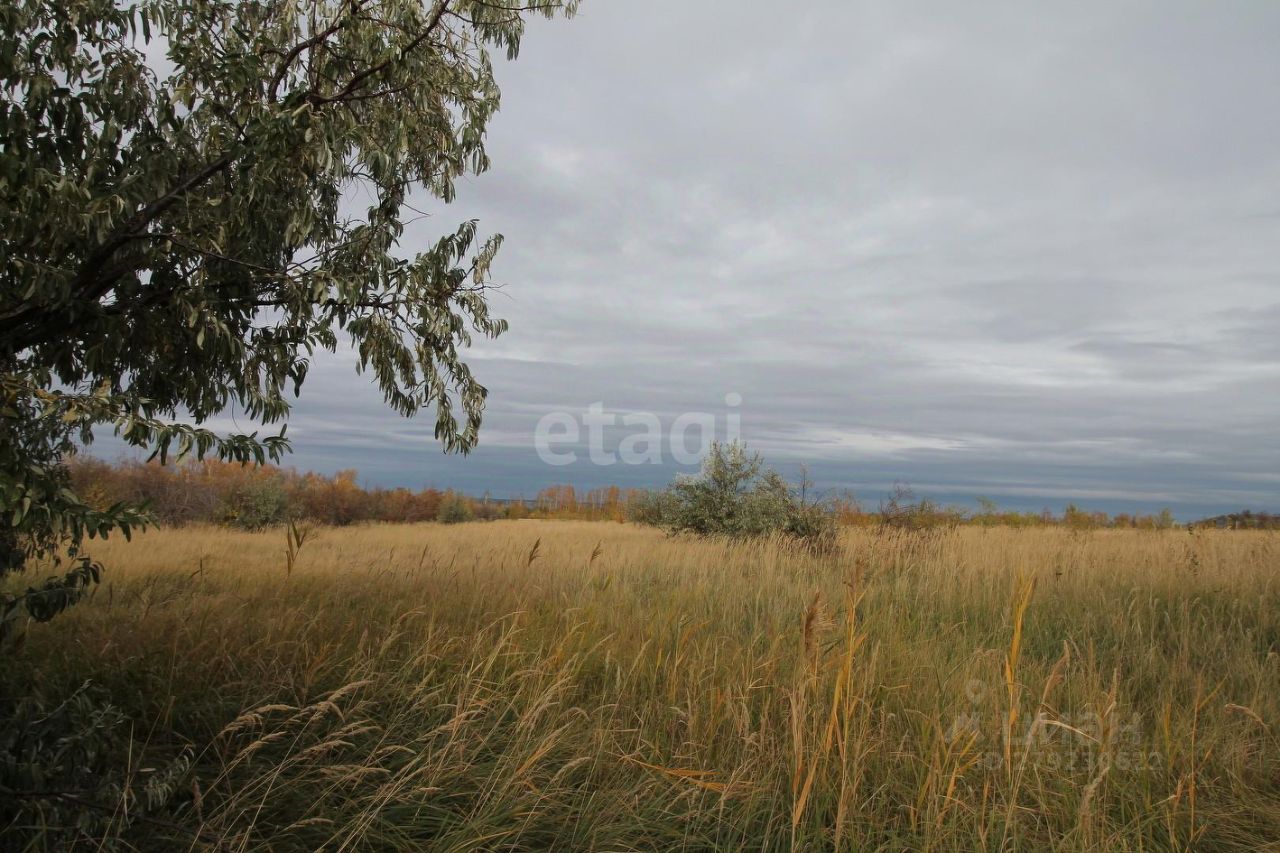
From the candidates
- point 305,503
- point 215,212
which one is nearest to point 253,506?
point 305,503

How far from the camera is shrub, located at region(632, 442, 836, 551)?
1448cm

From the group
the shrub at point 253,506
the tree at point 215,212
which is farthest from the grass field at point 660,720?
the shrub at point 253,506

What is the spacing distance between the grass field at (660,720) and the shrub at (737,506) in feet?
25.8

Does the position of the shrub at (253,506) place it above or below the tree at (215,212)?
below

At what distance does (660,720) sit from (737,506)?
41.1 ft

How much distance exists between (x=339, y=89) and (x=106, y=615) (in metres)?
4.12

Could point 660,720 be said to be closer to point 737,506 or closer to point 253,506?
point 737,506

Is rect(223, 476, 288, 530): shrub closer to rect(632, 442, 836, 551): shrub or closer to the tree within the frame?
rect(632, 442, 836, 551): shrub

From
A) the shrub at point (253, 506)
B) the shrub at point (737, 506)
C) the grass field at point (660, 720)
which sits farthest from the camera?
the shrub at point (253, 506)

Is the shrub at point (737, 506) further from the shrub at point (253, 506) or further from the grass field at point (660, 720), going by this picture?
the shrub at point (253, 506)

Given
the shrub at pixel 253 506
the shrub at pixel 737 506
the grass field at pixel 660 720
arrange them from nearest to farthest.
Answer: the grass field at pixel 660 720 < the shrub at pixel 737 506 < the shrub at pixel 253 506

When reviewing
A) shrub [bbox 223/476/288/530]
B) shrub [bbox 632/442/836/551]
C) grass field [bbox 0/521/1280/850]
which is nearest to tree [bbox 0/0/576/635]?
grass field [bbox 0/521/1280/850]

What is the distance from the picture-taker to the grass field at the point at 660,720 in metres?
2.72

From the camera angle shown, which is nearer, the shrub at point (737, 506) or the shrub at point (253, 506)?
the shrub at point (737, 506)
